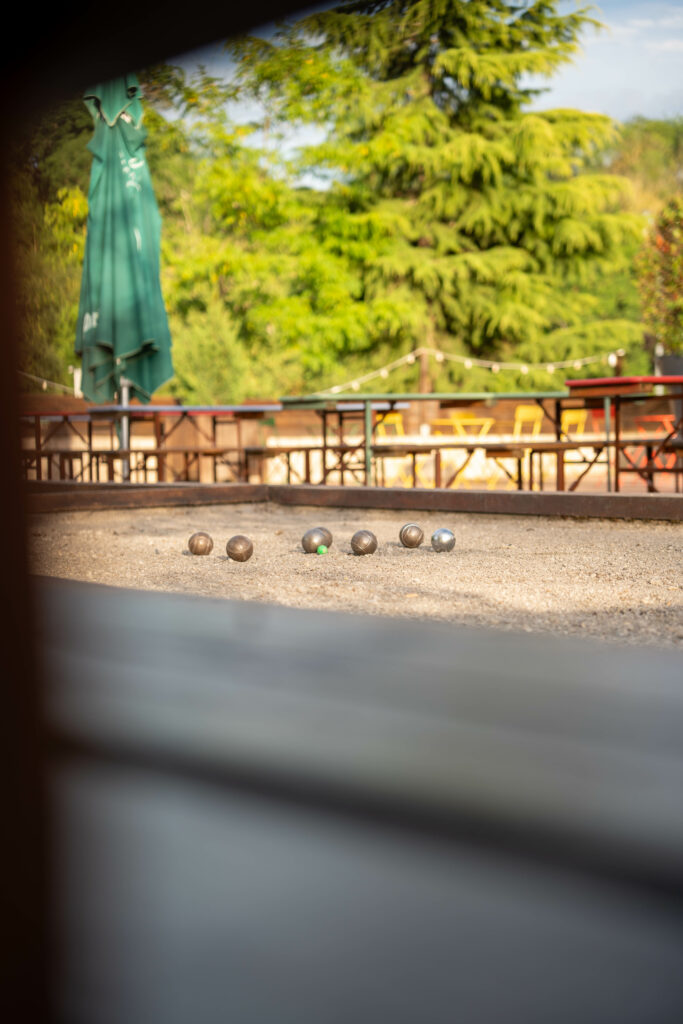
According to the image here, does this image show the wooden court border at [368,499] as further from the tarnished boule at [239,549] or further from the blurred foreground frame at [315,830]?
the blurred foreground frame at [315,830]

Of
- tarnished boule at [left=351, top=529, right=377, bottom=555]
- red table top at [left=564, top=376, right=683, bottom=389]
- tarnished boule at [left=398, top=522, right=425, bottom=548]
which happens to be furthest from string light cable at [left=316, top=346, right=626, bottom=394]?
tarnished boule at [left=351, top=529, right=377, bottom=555]

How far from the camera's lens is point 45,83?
3.25 ft

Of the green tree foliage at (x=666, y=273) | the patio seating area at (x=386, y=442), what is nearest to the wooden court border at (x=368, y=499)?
the patio seating area at (x=386, y=442)

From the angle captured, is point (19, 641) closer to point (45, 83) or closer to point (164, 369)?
point (45, 83)

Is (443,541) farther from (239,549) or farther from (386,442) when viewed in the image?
(386,442)

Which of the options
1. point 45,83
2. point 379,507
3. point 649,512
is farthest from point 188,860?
point 379,507

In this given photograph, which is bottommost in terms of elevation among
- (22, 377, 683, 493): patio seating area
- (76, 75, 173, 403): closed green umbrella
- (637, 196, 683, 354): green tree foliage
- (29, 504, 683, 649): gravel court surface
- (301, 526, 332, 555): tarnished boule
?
(29, 504, 683, 649): gravel court surface

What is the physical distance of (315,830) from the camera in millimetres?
1373

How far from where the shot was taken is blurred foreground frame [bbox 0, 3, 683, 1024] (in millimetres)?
928

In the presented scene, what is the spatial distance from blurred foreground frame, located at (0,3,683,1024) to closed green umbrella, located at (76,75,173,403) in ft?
21.1

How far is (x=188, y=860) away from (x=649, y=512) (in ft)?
14.2

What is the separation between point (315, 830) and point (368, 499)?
512 cm

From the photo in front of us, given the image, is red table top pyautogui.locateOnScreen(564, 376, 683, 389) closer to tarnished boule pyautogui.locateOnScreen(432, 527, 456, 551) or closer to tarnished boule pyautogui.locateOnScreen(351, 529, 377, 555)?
tarnished boule pyautogui.locateOnScreen(432, 527, 456, 551)

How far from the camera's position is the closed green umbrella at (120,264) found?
8164 mm
